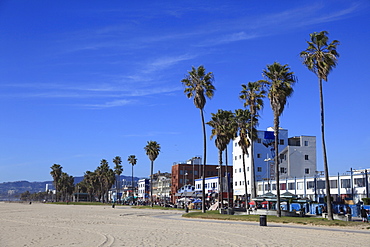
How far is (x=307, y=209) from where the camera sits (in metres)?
56.9

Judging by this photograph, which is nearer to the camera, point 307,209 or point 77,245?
point 77,245

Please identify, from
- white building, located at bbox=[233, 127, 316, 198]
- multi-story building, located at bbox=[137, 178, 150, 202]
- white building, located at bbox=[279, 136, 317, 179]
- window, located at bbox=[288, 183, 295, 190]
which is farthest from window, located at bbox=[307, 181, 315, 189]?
multi-story building, located at bbox=[137, 178, 150, 202]

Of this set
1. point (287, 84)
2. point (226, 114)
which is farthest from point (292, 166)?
point (287, 84)

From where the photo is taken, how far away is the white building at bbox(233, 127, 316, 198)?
92375 millimetres

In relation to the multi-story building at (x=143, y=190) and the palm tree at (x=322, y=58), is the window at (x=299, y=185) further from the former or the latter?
the multi-story building at (x=143, y=190)

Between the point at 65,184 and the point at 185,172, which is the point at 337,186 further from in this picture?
the point at 65,184

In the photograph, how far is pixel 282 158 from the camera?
9325 centimetres

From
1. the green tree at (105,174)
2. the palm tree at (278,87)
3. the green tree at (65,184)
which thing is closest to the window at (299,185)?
the palm tree at (278,87)

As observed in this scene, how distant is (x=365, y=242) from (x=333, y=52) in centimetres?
1889

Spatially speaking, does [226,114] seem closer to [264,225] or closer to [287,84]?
[287,84]

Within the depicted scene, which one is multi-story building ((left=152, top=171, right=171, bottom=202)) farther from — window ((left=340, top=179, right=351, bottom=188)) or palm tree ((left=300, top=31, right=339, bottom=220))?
palm tree ((left=300, top=31, right=339, bottom=220))

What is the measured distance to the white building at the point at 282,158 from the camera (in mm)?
92375

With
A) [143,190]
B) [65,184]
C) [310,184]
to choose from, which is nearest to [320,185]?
[310,184]

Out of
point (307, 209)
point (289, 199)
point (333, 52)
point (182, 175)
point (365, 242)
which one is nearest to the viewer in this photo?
point (365, 242)
